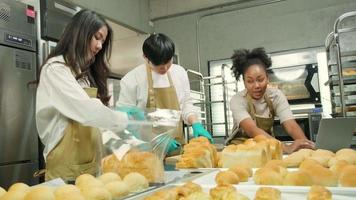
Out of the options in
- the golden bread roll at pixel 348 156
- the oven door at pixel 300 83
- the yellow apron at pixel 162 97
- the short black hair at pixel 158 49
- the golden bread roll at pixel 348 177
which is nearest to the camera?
the golden bread roll at pixel 348 177

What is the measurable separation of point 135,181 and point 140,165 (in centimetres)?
7

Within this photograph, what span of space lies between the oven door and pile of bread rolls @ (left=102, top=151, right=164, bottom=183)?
10.7 feet

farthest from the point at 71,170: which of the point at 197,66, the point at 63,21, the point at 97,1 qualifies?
the point at 197,66

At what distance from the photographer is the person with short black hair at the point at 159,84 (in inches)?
73.4

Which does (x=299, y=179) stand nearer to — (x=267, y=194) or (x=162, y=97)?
(x=267, y=194)

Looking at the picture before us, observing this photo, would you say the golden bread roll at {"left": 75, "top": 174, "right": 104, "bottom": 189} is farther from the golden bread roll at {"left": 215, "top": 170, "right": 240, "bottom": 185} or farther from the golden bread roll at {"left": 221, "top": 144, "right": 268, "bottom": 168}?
the golden bread roll at {"left": 221, "top": 144, "right": 268, "bottom": 168}

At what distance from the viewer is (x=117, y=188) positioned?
2.20 feet

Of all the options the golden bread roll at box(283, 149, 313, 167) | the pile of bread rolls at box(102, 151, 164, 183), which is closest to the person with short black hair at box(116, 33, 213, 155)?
the golden bread roll at box(283, 149, 313, 167)

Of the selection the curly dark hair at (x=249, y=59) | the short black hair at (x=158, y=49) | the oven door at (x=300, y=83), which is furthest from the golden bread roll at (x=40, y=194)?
the oven door at (x=300, y=83)

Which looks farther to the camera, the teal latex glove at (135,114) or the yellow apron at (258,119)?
the yellow apron at (258,119)

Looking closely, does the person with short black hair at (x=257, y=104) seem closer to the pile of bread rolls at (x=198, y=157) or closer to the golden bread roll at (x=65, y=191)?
the pile of bread rolls at (x=198, y=157)

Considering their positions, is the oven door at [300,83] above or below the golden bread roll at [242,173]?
above

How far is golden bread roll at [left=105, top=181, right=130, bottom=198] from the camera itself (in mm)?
663

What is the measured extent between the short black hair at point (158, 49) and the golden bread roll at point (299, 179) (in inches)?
48.7
